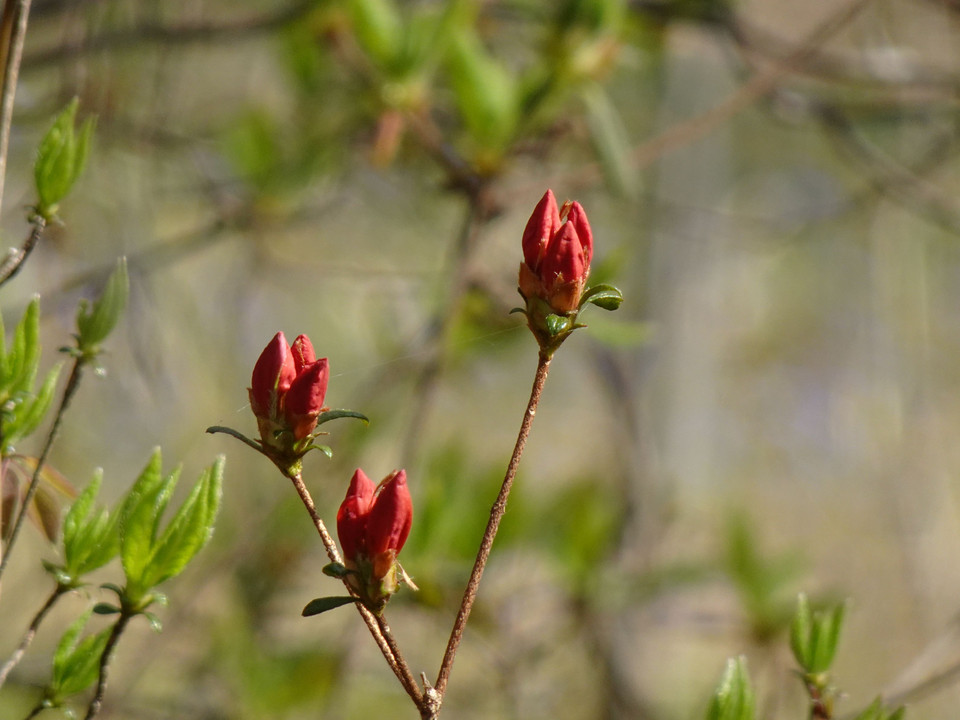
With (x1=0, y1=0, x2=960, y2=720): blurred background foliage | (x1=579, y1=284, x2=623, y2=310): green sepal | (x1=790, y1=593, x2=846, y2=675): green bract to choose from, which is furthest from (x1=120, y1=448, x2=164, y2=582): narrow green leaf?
(x1=0, y1=0, x2=960, y2=720): blurred background foliage

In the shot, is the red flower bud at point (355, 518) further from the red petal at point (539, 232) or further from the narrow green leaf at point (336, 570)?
the red petal at point (539, 232)

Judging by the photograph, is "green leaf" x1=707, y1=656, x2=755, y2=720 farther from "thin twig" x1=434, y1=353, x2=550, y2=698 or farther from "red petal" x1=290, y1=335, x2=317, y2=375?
"red petal" x1=290, y1=335, x2=317, y2=375

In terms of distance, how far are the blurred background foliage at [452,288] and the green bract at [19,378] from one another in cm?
48

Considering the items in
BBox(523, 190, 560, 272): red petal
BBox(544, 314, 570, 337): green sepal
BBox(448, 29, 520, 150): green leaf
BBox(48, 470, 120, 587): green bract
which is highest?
BBox(448, 29, 520, 150): green leaf

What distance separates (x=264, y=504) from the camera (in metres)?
1.50

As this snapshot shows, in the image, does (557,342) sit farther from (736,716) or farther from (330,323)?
(330,323)

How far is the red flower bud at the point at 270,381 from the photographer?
403 mm

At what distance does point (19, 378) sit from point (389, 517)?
191 millimetres

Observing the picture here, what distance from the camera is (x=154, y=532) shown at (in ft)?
1.40

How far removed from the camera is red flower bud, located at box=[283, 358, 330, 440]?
40 cm

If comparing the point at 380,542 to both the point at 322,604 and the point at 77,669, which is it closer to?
the point at 322,604

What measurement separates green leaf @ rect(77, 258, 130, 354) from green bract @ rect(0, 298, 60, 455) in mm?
29

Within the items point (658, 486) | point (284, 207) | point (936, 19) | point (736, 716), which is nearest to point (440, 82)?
point (284, 207)

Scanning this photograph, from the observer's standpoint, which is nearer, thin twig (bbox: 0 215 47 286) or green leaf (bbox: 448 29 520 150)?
thin twig (bbox: 0 215 47 286)
